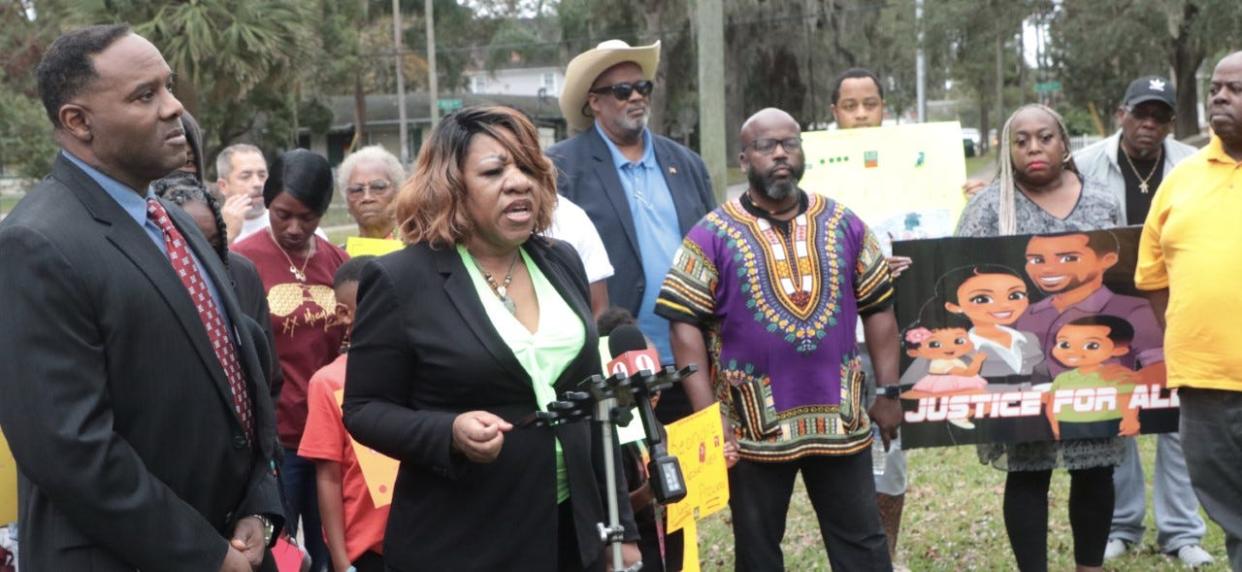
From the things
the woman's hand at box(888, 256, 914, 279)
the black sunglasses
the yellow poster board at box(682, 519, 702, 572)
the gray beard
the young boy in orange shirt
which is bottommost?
the yellow poster board at box(682, 519, 702, 572)

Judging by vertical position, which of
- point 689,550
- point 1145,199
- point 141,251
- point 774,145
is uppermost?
point 774,145

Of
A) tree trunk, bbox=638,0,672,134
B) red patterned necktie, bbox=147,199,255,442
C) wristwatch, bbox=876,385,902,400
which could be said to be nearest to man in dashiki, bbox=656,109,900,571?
wristwatch, bbox=876,385,902,400

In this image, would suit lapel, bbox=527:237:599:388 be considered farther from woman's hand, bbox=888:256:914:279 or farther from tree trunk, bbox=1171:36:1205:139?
tree trunk, bbox=1171:36:1205:139

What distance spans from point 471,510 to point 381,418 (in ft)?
1.13

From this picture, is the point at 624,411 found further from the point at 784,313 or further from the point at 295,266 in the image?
the point at 295,266

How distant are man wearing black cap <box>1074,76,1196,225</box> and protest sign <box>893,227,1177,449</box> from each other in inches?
36.2

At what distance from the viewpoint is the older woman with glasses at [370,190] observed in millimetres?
6680

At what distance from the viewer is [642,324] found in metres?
6.24

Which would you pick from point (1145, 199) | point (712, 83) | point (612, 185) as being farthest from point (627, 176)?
point (712, 83)

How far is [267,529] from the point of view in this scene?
377 centimetres

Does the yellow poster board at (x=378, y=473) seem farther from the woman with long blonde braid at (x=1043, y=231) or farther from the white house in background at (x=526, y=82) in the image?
the white house in background at (x=526, y=82)

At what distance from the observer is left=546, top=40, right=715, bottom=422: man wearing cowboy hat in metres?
6.23

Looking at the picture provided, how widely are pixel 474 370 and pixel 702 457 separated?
1.73 metres

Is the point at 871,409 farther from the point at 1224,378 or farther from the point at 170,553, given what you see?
the point at 170,553
